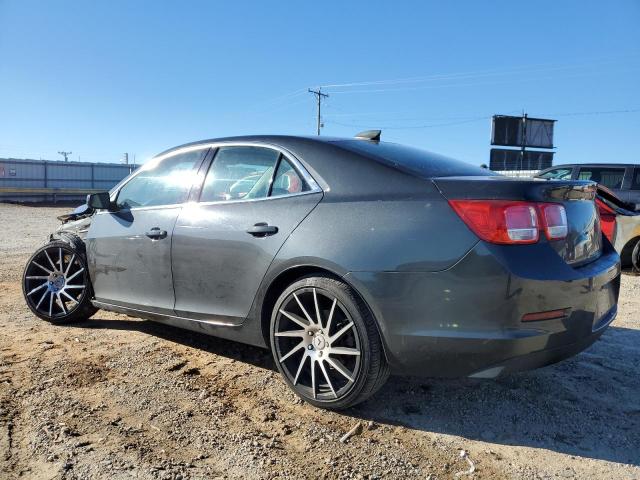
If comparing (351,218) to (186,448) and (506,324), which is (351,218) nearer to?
(506,324)

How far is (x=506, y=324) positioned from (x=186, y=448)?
159 cm

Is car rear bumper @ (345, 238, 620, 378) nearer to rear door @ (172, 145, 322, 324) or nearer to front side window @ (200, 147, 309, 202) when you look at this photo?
rear door @ (172, 145, 322, 324)

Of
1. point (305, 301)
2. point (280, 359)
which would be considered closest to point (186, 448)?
point (280, 359)

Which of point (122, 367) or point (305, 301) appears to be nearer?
point (305, 301)

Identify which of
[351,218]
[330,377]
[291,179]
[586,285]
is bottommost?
[330,377]

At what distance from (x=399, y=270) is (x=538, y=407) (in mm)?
1252

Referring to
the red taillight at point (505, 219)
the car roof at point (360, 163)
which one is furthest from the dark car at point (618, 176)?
the red taillight at point (505, 219)

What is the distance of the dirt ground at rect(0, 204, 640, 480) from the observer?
89.4 inches

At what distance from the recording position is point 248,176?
3.31m

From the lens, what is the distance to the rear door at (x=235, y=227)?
2.92 metres

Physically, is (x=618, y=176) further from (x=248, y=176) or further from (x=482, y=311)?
(x=482, y=311)

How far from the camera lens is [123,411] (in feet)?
9.12

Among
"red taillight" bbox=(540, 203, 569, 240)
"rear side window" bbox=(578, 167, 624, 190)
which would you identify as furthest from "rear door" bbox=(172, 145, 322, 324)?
"rear side window" bbox=(578, 167, 624, 190)

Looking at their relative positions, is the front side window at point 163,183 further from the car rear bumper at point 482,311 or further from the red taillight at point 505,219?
the red taillight at point 505,219
